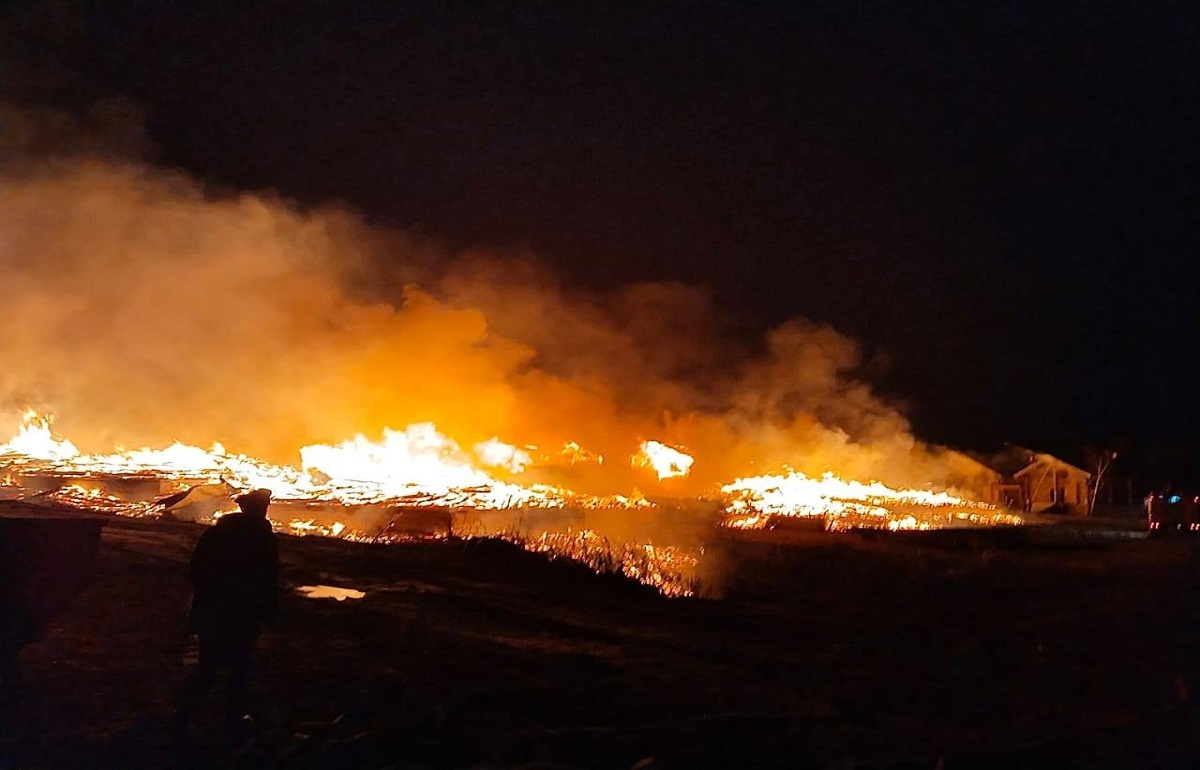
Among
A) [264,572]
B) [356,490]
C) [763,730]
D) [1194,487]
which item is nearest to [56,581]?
[264,572]

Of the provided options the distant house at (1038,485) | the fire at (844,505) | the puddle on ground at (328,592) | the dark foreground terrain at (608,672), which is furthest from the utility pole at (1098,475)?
the puddle on ground at (328,592)

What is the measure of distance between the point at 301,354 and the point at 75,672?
91.8 ft

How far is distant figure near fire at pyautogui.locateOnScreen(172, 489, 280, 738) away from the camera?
654 centimetres

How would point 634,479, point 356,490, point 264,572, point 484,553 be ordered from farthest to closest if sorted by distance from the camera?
point 634,479, point 356,490, point 484,553, point 264,572

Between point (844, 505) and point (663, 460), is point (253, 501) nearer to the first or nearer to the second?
point (844, 505)

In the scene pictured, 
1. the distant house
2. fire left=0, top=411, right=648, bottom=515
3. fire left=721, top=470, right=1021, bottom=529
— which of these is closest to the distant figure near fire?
fire left=0, top=411, right=648, bottom=515

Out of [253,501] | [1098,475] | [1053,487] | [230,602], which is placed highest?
[1098,475]

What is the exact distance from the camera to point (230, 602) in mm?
6660

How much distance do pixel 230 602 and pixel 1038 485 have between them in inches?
1974

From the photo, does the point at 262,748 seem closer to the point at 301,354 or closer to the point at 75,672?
the point at 75,672

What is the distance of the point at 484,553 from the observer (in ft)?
54.2

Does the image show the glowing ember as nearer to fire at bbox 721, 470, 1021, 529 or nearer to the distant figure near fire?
fire at bbox 721, 470, 1021, 529

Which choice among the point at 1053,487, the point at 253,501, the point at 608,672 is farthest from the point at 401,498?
the point at 1053,487

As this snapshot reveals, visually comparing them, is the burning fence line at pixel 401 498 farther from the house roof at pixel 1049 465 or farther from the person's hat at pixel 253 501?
the house roof at pixel 1049 465
